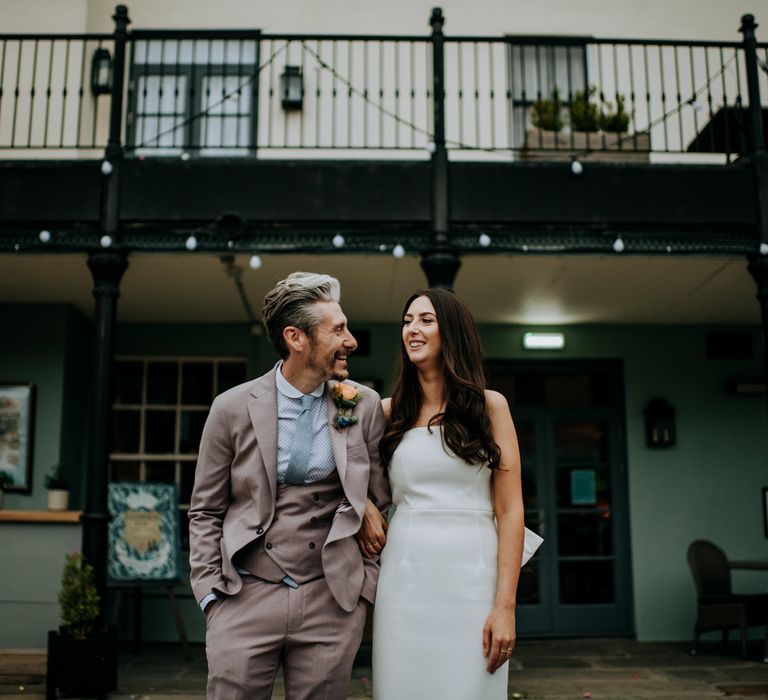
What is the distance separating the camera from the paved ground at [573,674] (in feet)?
18.0

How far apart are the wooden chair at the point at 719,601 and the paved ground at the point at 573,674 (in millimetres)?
256

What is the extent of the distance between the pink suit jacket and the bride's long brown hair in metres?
0.19

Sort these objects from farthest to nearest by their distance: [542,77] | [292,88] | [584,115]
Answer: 1. [542,77]
2. [292,88]
3. [584,115]

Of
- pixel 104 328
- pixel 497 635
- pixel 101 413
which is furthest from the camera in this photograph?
pixel 104 328

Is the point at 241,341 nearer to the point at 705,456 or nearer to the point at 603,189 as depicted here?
the point at 603,189

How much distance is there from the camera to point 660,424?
7902mm

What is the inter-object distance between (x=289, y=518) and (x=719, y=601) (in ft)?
19.3

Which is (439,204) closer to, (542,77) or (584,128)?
(584,128)

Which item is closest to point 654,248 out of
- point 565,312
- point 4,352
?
point 565,312

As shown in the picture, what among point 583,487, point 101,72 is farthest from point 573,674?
point 101,72

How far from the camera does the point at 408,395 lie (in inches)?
105

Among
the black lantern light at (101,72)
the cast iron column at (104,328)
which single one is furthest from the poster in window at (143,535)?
the black lantern light at (101,72)

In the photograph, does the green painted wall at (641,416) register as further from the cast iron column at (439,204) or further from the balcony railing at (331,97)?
the cast iron column at (439,204)

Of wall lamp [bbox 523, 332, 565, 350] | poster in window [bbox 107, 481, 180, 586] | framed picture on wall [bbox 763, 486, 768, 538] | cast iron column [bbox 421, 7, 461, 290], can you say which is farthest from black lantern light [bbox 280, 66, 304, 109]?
framed picture on wall [bbox 763, 486, 768, 538]
